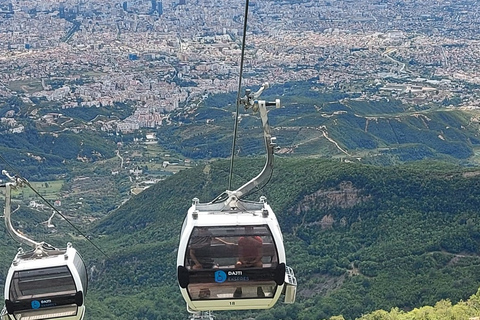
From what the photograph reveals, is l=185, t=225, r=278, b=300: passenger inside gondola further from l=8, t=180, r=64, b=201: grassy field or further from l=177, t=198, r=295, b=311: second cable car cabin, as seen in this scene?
l=8, t=180, r=64, b=201: grassy field

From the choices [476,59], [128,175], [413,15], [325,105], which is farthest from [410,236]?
[413,15]

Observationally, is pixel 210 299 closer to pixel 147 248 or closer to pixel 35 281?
pixel 35 281

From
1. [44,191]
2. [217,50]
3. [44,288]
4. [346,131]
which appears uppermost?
[44,288]

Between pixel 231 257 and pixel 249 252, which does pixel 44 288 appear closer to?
pixel 231 257

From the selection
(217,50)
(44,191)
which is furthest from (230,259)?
(217,50)

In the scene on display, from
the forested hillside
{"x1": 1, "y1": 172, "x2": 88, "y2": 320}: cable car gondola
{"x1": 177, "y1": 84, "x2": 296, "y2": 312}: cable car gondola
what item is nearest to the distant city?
the forested hillside

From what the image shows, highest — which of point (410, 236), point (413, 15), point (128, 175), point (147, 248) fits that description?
point (410, 236)
